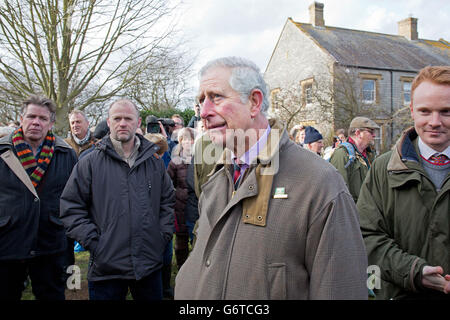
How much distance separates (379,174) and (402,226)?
374 mm

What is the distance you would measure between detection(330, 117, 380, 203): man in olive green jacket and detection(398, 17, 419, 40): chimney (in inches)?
1223

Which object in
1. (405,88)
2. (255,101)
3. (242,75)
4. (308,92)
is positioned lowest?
(255,101)

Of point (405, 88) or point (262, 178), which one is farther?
point (405, 88)

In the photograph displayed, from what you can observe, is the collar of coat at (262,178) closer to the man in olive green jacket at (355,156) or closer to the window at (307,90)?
the man in olive green jacket at (355,156)

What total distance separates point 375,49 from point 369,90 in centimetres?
475

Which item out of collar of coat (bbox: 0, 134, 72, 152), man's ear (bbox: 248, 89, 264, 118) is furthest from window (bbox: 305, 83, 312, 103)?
man's ear (bbox: 248, 89, 264, 118)

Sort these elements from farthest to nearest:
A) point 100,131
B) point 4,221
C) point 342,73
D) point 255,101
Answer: point 342,73 → point 100,131 → point 4,221 → point 255,101

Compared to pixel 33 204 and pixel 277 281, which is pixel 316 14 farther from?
pixel 277 281

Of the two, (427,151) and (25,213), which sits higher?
(427,151)

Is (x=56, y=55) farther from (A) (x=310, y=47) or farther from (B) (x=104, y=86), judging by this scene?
(A) (x=310, y=47)

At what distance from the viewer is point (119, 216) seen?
302 centimetres

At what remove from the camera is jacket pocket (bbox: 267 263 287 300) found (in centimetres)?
152

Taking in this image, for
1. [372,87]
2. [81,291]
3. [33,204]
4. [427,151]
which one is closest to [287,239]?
[427,151]
